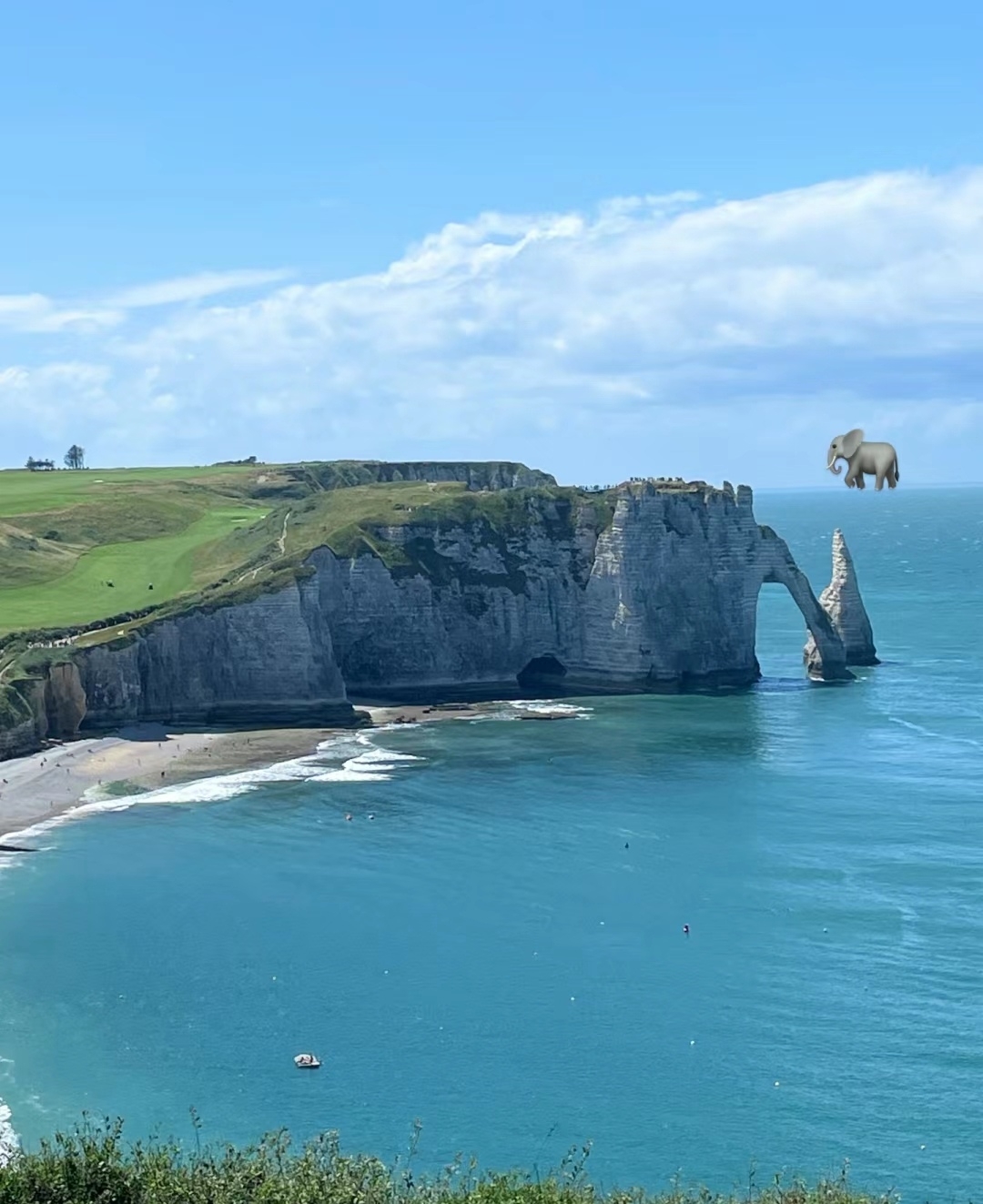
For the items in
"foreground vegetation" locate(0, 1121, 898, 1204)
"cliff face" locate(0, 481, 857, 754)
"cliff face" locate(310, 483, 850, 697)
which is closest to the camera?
"foreground vegetation" locate(0, 1121, 898, 1204)

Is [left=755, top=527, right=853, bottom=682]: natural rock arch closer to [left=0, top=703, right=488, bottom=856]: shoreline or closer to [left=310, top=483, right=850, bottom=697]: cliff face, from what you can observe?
[left=310, top=483, right=850, bottom=697]: cliff face

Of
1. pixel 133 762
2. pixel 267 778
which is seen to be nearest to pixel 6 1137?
pixel 267 778

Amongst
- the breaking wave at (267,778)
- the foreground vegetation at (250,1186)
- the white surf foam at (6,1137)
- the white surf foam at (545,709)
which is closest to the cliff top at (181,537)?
the white surf foam at (545,709)

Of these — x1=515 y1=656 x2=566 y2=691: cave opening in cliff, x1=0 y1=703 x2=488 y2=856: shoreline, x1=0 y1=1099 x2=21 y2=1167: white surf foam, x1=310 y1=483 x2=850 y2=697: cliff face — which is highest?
x1=310 y1=483 x2=850 y2=697: cliff face

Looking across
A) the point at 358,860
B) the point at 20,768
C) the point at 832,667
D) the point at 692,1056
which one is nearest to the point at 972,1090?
the point at 692,1056

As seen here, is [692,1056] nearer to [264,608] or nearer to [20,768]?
[20,768]

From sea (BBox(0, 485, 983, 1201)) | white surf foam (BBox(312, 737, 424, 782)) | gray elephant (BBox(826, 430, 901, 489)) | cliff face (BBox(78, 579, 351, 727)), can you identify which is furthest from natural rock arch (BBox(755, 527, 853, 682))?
gray elephant (BBox(826, 430, 901, 489))
